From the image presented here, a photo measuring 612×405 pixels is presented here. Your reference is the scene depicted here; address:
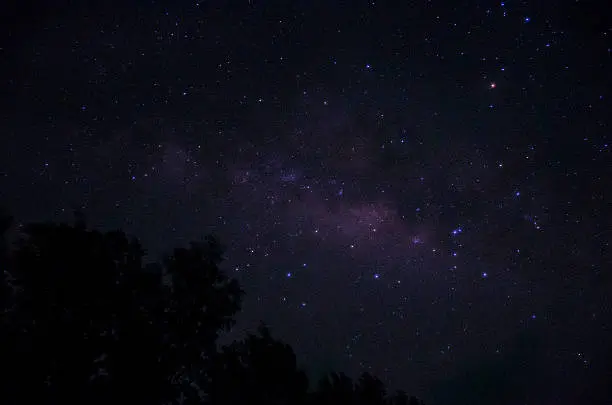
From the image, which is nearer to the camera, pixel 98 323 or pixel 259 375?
pixel 98 323

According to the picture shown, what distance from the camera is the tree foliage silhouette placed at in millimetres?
5613

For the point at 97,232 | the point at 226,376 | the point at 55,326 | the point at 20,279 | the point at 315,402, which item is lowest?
the point at 315,402

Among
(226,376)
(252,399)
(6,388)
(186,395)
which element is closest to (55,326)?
(6,388)

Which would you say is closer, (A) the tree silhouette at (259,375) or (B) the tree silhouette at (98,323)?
(B) the tree silhouette at (98,323)

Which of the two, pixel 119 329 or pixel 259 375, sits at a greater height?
pixel 119 329

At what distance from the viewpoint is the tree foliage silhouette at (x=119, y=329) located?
561 centimetres

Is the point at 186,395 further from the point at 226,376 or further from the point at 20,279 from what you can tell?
the point at 20,279

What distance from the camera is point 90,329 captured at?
6.02 metres

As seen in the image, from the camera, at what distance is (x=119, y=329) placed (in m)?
6.29

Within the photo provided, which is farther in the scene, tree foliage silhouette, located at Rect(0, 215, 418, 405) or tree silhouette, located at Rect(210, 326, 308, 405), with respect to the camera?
tree silhouette, located at Rect(210, 326, 308, 405)

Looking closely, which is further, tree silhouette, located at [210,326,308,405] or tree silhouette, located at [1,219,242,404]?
tree silhouette, located at [210,326,308,405]

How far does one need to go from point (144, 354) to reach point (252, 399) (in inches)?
90.5

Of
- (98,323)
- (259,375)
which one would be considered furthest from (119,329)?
(259,375)

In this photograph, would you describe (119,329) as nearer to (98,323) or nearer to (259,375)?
(98,323)
